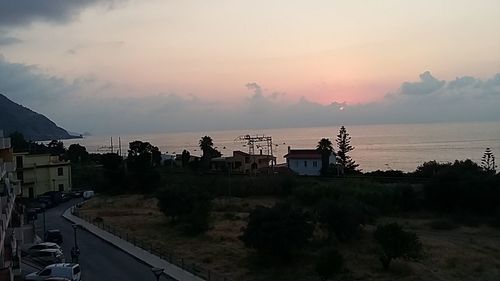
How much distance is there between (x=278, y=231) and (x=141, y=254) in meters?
6.82

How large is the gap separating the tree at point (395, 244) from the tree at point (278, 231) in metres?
3.54

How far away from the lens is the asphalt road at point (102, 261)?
24.2 meters

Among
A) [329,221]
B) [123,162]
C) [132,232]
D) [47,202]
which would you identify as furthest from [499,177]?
[123,162]

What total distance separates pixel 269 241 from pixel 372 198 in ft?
74.3

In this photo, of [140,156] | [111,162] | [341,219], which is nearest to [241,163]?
[140,156]

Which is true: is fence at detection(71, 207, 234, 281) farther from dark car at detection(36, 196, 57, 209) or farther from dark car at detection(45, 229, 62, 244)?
dark car at detection(36, 196, 57, 209)

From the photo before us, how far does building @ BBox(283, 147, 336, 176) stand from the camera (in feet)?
240

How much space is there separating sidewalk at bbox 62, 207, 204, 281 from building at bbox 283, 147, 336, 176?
37.2 meters

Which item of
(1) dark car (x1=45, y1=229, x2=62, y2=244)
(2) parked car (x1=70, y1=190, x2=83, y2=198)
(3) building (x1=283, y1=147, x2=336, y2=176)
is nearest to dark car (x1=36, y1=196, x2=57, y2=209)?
(2) parked car (x1=70, y1=190, x2=83, y2=198)

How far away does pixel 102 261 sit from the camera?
2736 centimetres

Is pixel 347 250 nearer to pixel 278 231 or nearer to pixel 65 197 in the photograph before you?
pixel 278 231

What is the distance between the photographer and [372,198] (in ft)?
156

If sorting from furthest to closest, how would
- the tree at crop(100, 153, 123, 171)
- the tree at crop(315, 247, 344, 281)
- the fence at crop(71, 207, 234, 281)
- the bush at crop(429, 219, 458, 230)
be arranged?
the tree at crop(100, 153, 123, 171), the bush at crop(429, 219, 458, 230), the fence at crop(71, 207, 234, 281), the tree at crop(315, 247, 344, 281)

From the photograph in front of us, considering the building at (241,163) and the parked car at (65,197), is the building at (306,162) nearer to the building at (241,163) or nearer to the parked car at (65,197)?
the building at (241,163)
